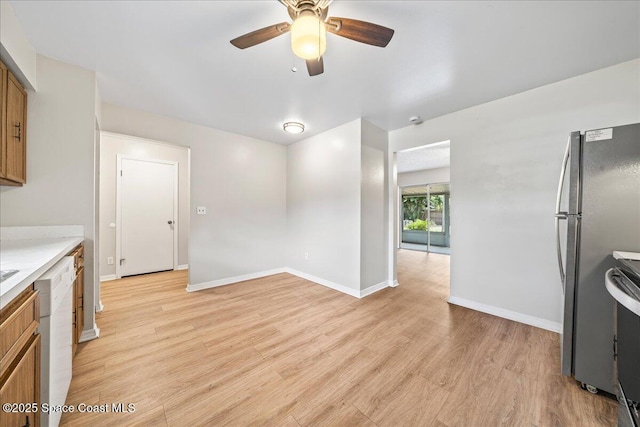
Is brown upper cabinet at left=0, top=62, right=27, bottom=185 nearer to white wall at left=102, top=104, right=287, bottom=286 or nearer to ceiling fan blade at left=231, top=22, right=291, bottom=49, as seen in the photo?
white wall at left=102, top=104, right=287, bottom=286

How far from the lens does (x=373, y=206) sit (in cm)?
339

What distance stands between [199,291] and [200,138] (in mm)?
2274

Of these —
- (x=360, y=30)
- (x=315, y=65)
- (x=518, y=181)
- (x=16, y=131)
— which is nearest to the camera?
(x=360, y=30)

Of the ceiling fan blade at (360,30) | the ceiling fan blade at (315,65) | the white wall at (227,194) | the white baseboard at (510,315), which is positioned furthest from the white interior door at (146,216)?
the white baseboard at (510,315)

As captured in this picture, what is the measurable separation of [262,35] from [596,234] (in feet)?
8.11

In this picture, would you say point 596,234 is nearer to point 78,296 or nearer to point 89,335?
point 78,296

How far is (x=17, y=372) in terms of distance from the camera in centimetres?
81

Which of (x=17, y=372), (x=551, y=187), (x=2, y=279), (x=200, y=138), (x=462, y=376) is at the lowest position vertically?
(x=462, y=376)

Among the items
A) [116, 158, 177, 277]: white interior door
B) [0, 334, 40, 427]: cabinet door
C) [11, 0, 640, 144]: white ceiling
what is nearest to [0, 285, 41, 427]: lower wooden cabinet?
[0, 334, 40, 427]: cabinet door

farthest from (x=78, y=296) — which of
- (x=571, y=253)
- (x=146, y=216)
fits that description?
(x=571, y=253)

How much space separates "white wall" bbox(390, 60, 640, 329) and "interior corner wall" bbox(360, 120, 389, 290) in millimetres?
913

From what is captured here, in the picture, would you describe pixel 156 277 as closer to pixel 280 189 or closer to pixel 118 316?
pixel 118 316

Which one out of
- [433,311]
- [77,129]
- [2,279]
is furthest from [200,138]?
[433,311]

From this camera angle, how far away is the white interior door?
3979mm
